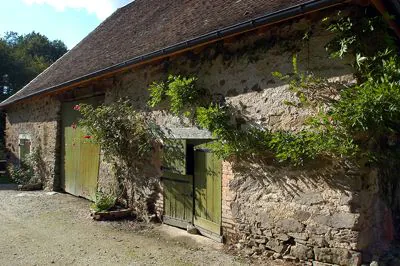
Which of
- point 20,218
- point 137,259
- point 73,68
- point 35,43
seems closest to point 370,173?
point 137,259

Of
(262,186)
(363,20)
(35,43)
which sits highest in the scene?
(35,43)

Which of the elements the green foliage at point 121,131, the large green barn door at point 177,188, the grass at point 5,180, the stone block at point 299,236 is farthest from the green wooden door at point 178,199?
the grass at point 5,180

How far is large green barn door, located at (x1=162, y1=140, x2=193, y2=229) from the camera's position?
6.19m

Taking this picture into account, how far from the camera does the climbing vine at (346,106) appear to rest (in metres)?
3.72

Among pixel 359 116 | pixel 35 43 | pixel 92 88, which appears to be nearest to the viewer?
pixel 359 116

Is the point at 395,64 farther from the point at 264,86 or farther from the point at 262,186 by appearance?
the point at 262,186

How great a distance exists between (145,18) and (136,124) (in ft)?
12.2

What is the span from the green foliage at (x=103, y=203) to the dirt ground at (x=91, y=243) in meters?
0.27

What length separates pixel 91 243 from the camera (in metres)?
5.57

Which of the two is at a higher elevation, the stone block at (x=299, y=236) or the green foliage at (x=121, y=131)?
the green foliage at (x=121, y=131)

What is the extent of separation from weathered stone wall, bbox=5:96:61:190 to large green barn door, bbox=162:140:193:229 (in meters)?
5.11

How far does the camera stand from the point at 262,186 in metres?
4.91

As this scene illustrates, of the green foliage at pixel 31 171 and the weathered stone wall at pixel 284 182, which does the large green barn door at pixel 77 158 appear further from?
the weathered stone wall at pixel 284 182

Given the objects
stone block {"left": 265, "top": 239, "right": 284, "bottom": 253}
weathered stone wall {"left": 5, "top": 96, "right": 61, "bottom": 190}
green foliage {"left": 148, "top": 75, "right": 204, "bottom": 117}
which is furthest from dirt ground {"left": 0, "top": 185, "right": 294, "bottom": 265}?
weathered stone wall {"left": 5, "top": 96, "right": 61, "bottom": 190}
